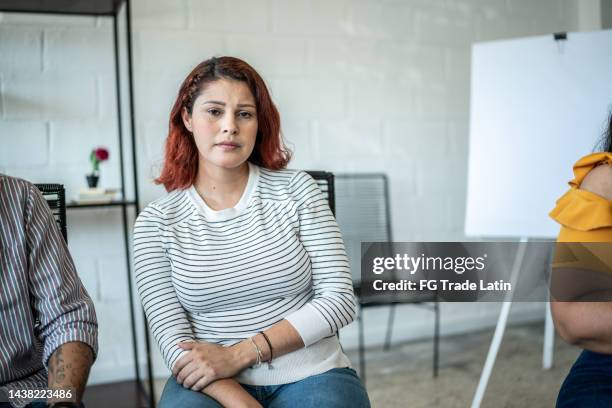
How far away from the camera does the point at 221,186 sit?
1.35 metres

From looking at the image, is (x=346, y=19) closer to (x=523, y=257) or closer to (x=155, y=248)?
(x=523, y=257)

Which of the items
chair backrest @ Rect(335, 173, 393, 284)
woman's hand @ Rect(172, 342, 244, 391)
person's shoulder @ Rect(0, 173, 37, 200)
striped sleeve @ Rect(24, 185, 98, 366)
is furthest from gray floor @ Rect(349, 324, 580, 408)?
person's shoulder @ Rect(0, 173, 37, 200)

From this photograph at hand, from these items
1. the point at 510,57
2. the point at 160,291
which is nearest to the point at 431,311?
the point at 510,57

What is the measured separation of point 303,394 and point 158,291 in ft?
1.17

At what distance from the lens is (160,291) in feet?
4.05

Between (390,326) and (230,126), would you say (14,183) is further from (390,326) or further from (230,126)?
(390,326)

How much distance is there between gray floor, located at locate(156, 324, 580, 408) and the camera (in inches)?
89.0

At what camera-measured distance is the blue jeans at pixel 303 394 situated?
115cm

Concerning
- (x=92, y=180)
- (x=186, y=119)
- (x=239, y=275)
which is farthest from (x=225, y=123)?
(x=92, y=180)

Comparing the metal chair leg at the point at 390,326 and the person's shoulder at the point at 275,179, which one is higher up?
the person's shoulder at the point at 275,179

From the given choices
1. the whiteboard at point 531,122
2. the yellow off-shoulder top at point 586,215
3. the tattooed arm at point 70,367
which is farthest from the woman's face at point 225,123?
the whiteboard at point 531,122

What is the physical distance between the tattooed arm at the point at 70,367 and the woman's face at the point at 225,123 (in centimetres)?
47

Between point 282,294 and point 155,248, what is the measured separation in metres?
0.28

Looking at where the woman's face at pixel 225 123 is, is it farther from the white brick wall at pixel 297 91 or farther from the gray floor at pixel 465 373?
the gray floor at pixel 465 373
